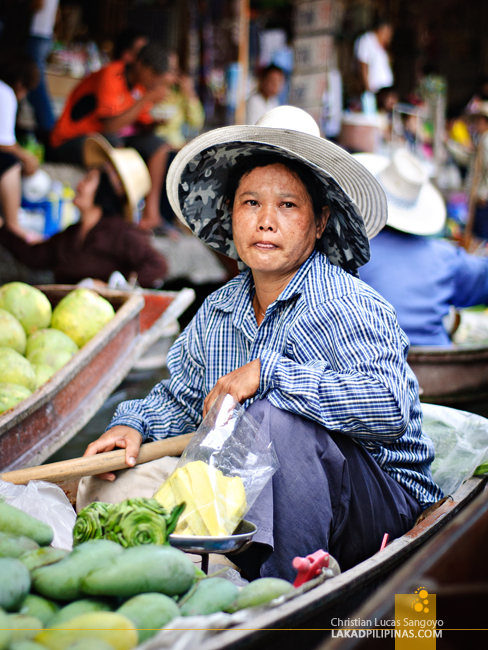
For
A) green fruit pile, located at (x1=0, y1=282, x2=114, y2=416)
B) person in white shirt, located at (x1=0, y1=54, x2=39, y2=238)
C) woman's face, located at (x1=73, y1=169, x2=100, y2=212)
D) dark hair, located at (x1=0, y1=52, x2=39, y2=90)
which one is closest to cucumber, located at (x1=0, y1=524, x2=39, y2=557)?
green fruit pile, located at (x1=0, y1=282, x2=114, y2=416)

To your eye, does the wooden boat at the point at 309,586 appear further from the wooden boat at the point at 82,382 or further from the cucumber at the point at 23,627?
the wooden boat at the point at 82,382

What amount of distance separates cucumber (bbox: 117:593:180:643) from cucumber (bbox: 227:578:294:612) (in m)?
0.13

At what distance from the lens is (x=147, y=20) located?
764 cm

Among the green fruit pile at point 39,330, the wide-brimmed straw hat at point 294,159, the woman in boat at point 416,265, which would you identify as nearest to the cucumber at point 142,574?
the wide-brimmed straw hat at point 294,159

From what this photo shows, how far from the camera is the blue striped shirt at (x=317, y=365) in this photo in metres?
1.47

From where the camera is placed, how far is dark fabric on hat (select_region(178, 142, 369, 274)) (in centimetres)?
175

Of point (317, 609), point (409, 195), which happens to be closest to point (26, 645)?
point (317, 609)

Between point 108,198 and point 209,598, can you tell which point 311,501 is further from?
point 108,198

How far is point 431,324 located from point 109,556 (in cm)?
235

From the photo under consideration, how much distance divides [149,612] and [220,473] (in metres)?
0.49

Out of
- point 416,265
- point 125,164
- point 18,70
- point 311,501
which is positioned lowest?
point 311,501

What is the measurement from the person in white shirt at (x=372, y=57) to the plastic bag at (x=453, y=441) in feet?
22.3

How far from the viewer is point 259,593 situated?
3.51 feet

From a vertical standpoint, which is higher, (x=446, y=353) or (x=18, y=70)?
(x=18, y=70)
